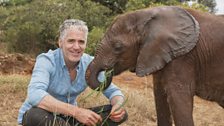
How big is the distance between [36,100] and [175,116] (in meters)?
1.16

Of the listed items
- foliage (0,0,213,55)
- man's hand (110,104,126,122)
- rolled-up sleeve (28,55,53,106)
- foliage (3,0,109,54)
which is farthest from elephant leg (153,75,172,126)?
foliage (3,0,109,54)

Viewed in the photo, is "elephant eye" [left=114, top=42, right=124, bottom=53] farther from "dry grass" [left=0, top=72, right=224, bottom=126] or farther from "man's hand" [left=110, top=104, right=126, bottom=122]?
"dry grass" [left=0, top=72, right=224, bottom=126]

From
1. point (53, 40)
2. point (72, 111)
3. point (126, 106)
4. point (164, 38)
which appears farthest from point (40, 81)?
point (53, 40)

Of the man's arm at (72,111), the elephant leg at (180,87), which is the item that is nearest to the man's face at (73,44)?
the man's arm at (72,111)

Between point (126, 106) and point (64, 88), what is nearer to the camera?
point (64, 88)

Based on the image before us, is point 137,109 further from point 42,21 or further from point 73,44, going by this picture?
point 42,21

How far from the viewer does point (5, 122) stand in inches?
239

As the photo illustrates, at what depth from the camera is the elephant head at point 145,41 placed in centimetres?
395

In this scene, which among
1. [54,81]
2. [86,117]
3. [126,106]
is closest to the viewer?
[86,117]

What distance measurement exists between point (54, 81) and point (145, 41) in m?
0.86

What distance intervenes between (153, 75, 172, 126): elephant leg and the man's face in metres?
0.72

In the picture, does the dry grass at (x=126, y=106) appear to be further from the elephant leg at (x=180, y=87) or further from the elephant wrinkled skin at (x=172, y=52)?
the elephant leg at (x=180, y=87)

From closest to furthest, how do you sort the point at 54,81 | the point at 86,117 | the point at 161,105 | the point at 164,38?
the point at 86,117
the point at 164,38
the point at 54,81
the point at 161,105

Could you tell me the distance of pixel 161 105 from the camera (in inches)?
177
